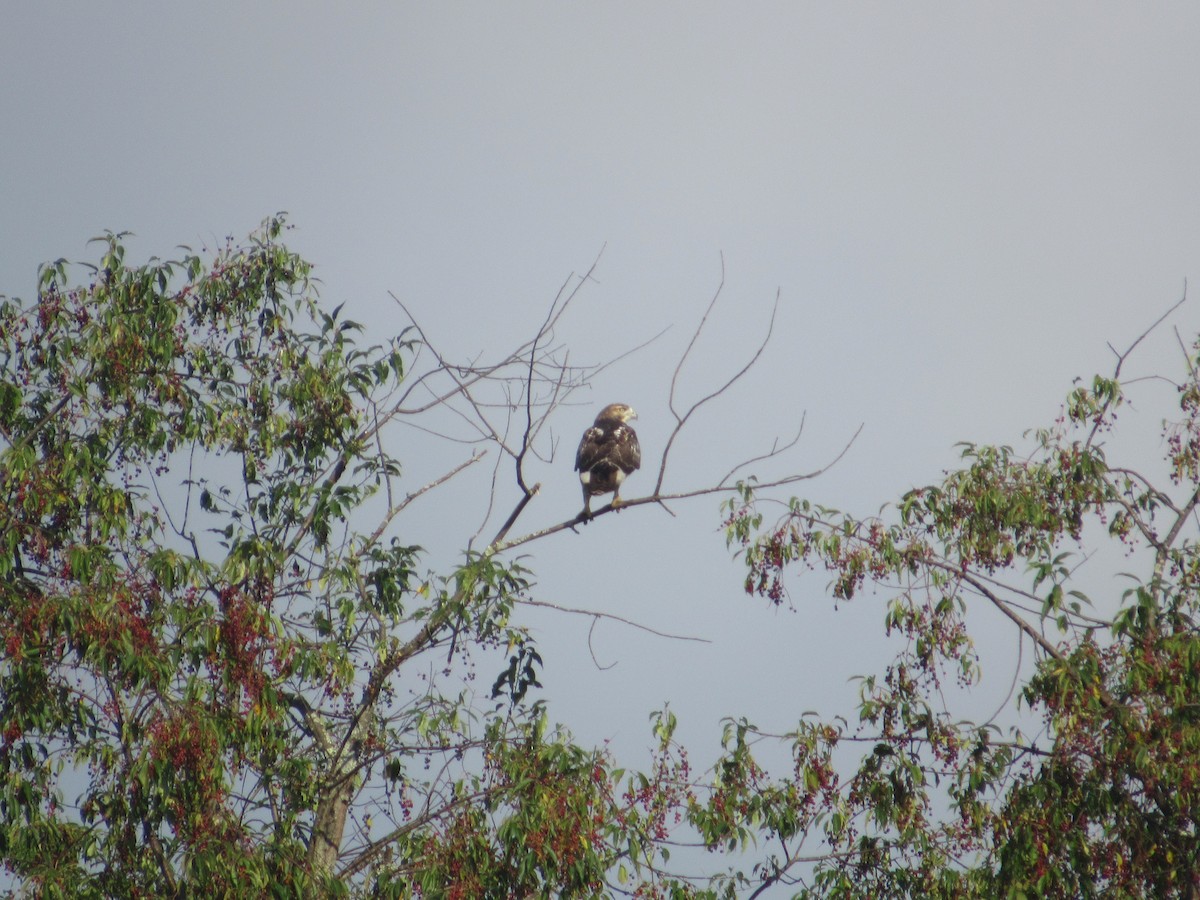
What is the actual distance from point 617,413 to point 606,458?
0.98 metres

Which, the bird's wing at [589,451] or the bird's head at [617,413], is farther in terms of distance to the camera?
the bird's head at [617,413]

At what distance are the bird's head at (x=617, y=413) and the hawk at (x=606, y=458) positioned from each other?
204 millimetres

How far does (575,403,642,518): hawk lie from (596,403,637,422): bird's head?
204mm

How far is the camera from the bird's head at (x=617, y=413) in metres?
10.9

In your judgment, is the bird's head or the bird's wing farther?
the bird's head

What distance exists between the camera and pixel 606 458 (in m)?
10.1

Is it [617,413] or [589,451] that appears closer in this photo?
[589,451]

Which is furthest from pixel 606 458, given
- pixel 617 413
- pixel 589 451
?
A: pixel 617 413

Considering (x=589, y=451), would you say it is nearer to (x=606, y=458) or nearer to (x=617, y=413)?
(x=606, y=458)

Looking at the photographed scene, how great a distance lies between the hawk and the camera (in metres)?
10.1

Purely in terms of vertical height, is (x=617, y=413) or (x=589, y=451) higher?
(x=617, y=413)

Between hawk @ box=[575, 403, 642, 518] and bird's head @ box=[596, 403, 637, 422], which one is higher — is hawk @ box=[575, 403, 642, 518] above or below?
below

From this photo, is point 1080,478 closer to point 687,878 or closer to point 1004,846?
point 1004,846

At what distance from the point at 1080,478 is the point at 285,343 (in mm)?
4782
